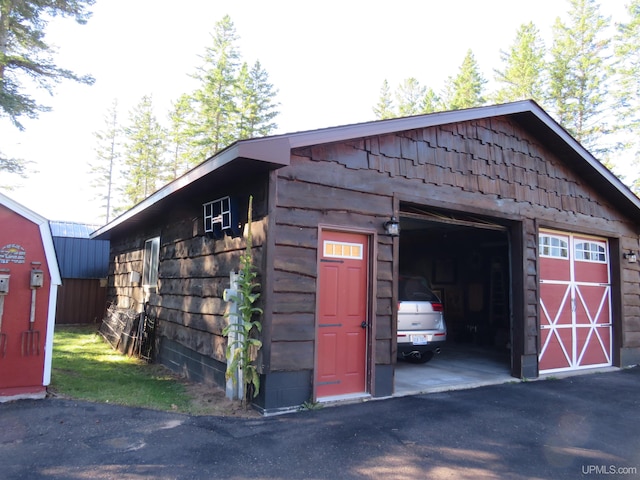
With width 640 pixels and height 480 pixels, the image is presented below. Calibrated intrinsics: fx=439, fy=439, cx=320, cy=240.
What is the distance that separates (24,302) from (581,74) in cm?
2592

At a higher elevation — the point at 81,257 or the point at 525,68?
the point at 525,68

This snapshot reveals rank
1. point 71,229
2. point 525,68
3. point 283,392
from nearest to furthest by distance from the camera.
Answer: point 283,392 → point 71,229 → point 525,68

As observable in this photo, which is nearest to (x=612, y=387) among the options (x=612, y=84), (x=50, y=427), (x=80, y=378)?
(x=50, y=427)

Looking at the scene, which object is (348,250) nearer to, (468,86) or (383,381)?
(383,381)

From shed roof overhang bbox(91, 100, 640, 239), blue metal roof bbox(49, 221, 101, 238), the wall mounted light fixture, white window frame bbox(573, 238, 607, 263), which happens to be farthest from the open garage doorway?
blue metal roof bbox(49, 221, 101, 238)

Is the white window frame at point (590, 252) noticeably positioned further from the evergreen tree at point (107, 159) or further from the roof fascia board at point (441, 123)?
the evergreen tree at point (107, 159)

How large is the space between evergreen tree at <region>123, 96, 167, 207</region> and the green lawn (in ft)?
82.5

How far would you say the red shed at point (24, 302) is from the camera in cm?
534

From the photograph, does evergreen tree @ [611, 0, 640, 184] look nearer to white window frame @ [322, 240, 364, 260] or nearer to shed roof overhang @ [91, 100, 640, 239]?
shed roof overhang @ [91, 100, 640, 239]

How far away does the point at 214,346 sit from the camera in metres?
6.19

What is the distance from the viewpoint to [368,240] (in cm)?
601

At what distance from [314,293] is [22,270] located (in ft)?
12.0

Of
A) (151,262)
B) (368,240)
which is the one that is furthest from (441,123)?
(151,262)

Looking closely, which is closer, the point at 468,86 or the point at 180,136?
the point at 468,86
